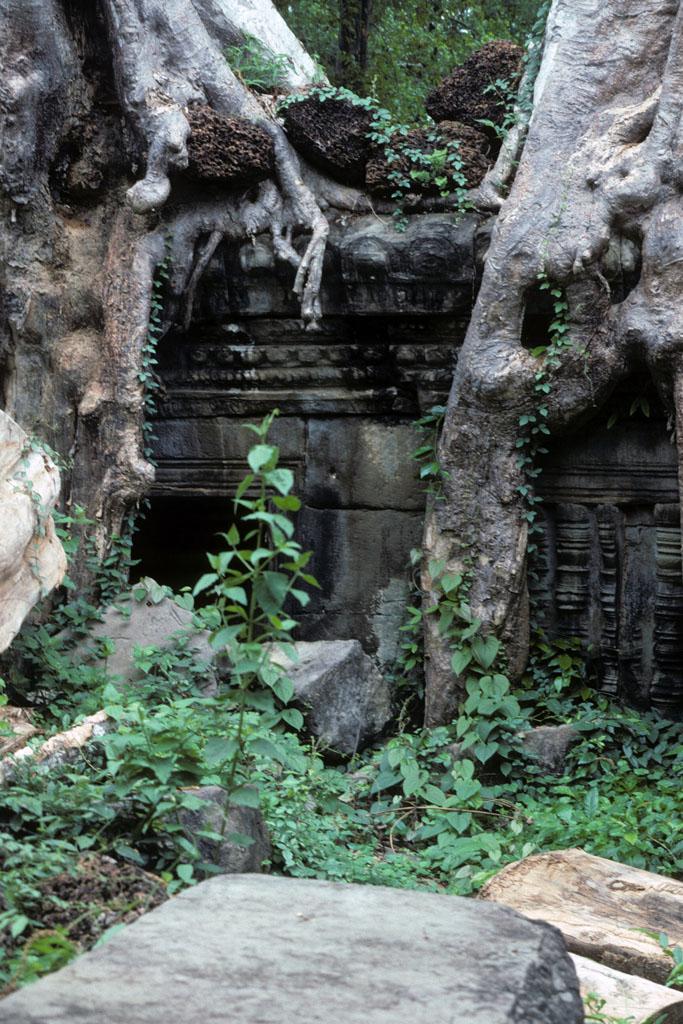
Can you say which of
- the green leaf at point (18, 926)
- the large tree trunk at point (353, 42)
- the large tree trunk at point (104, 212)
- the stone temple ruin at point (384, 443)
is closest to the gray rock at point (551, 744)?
the stone temple ruin at point (384, 443)

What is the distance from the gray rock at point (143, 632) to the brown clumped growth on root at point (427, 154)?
102 inches

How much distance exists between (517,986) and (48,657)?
3.80m

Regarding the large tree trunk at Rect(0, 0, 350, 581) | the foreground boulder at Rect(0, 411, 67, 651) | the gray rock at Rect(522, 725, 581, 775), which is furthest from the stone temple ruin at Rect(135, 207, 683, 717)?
the foreground boulder at Rect(0, 411, 67, 651)

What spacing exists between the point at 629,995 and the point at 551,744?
2435mm

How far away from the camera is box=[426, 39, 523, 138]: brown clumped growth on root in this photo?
20.8ft

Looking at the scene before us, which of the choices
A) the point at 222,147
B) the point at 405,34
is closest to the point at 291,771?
the point at 222,147

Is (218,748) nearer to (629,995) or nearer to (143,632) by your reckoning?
(629,995)

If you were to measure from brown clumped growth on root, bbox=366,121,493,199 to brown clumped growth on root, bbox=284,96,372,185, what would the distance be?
12 cm

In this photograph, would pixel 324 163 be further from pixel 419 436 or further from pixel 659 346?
pixel 659 346

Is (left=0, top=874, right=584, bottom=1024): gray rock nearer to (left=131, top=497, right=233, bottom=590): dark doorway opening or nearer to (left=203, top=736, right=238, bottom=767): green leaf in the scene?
(left=203, top=736, right=238, bottom=767): green leaf

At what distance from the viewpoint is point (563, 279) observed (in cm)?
543

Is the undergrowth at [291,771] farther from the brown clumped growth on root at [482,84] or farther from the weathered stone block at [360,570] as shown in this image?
the brown clumped growth on root at [482,84]

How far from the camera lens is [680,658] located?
569cm

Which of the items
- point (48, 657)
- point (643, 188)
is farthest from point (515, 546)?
point (48, 657)
